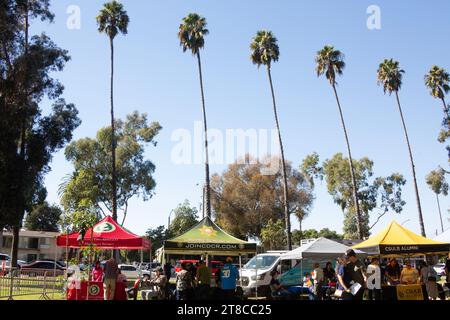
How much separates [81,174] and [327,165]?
3201cm

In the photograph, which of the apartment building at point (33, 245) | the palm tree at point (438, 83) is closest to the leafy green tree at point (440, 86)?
the palm tree at point (438, 83)

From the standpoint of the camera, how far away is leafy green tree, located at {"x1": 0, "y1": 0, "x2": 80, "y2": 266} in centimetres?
2736

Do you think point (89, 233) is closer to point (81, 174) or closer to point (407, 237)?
point (407, 237)

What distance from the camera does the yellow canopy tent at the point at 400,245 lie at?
53.8ft

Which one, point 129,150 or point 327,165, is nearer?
point 129,150

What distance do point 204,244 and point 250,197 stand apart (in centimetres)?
3415

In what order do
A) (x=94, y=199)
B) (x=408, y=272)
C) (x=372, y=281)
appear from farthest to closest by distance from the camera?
(x=94, y=199)
(x=408, y=272)
(x=372, y=281)

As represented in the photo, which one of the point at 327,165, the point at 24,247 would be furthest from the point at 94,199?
the point at 327,165

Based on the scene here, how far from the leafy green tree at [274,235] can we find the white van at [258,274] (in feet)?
83.6

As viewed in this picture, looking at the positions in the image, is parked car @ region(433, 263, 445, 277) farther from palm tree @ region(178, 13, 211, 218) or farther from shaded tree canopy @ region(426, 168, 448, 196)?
palm tree @ region(178, 13, 211, 218)
